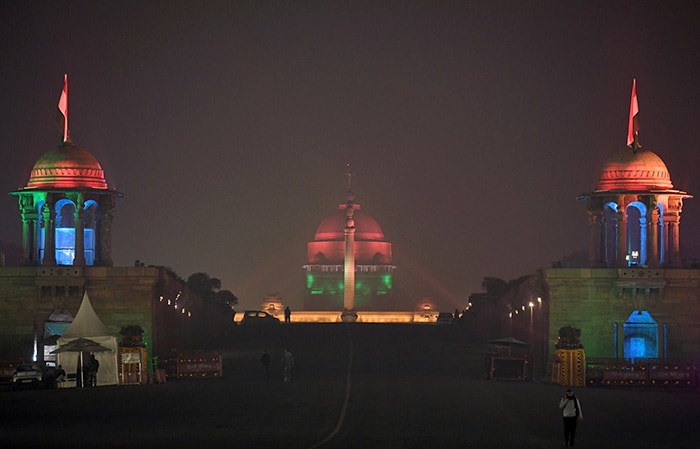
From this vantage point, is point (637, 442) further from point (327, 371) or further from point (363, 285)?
point (363, 285)

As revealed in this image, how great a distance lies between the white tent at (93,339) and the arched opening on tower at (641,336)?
83.9ft

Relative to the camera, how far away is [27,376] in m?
68.0

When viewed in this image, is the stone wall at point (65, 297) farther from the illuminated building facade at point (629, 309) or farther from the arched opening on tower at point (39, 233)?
the illuminated building facade at point (629, 309)

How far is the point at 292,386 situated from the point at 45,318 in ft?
67.4

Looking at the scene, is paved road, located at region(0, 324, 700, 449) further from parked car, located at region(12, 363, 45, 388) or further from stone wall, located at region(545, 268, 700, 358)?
stone wall, located at region(545, 268, 700, 358)

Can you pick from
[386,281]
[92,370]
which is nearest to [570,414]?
[92,370]

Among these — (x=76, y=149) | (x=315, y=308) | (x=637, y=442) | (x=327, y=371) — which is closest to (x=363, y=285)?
(x=315, y=308)

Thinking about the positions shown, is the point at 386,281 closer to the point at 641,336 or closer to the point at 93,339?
the point at 641,336

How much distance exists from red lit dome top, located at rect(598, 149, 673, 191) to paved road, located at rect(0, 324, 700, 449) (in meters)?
15.5

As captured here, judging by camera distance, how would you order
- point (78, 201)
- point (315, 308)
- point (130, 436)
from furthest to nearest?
1. point (315, 308)
2. point (78, 201)
3. point (130, 436)

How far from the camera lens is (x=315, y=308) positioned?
194375 mm

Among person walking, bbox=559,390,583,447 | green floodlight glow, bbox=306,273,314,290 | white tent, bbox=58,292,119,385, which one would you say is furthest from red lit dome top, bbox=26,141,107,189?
green floodlight glow, bbox=306,273,314,290

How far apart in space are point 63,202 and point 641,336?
105 ft

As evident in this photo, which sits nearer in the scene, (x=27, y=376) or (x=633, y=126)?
(x=27, y=376)
